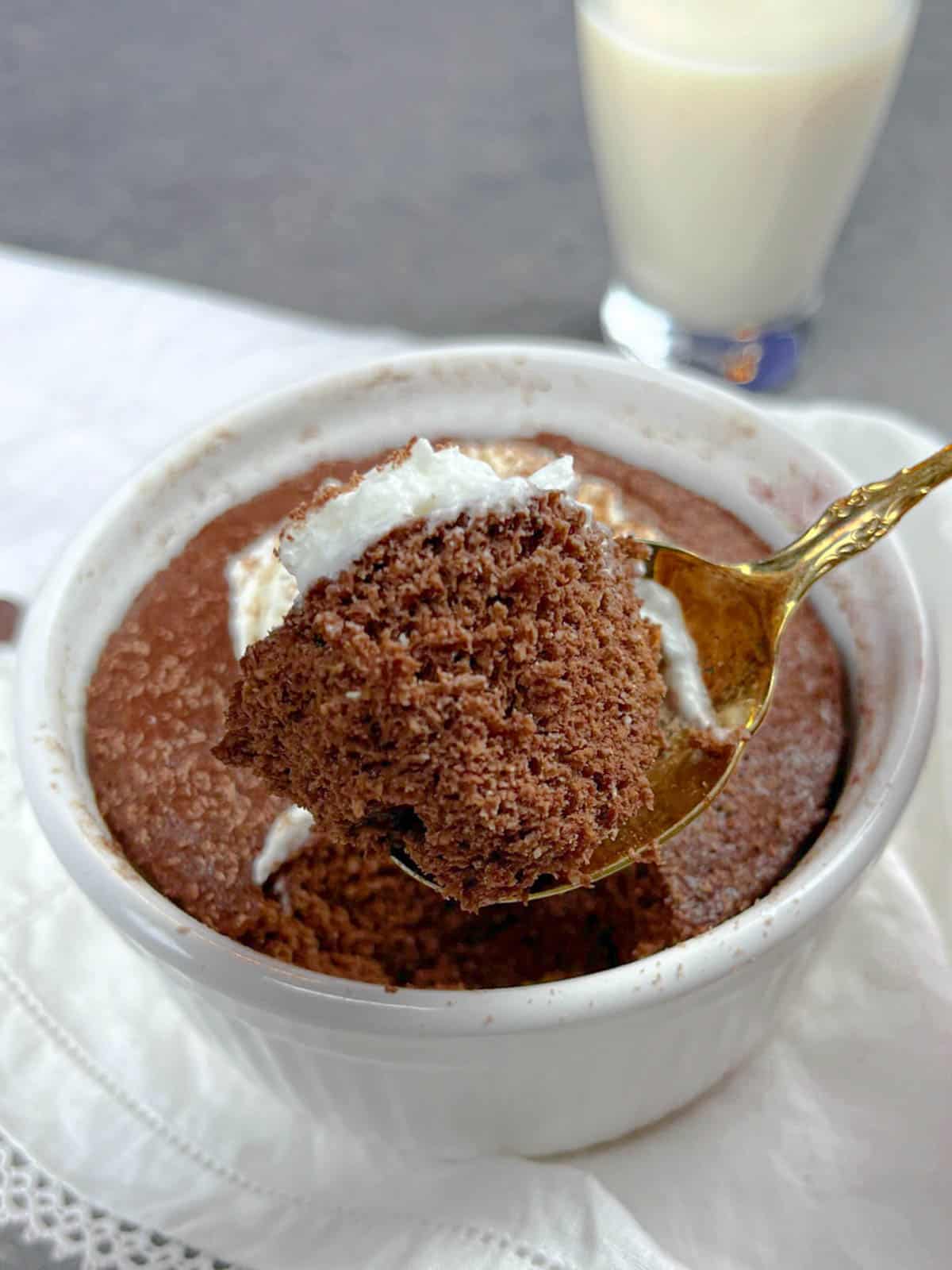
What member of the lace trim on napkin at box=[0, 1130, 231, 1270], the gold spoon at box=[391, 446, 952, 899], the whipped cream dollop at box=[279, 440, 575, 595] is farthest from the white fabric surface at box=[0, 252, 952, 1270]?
the whipped cream dollop at box=[279, 440, 575, 595]

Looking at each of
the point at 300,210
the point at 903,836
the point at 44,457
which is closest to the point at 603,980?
the point at 903,836

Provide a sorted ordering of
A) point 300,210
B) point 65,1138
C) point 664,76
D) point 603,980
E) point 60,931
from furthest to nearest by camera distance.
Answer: point 300,210 < point 664,76 < point 60,931 < point 65,1138 < point 603,980

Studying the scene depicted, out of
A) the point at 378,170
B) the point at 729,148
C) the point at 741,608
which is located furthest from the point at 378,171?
the point at 741,608

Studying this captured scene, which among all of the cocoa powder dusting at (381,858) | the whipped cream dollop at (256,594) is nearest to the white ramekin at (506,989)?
the cocoa powder dusting at (381,858)

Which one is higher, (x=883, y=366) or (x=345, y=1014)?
(x=345, y=1014)

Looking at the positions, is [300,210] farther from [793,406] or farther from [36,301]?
[793,406]

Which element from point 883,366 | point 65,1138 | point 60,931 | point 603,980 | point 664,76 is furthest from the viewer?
point 883,366

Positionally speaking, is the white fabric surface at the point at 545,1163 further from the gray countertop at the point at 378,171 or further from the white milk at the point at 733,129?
the gray countertop at the point at 378,171
